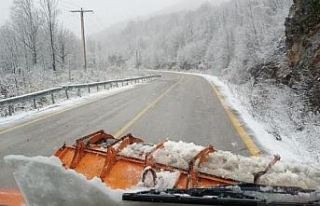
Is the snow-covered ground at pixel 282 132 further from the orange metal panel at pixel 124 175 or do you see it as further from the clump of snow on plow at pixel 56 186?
the clump of snow on plow at pixel 56 186

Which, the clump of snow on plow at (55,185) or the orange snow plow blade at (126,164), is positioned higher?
the clump of snow on plow at (55,185)

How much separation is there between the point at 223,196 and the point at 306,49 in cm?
1770

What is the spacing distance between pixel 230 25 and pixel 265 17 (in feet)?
149

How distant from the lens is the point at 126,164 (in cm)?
484

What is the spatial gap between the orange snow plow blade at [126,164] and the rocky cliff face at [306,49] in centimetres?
916

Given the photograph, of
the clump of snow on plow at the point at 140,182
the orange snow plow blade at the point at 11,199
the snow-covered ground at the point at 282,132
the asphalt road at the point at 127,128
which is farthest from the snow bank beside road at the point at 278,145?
the orange snow plow blade at the point at 11,199

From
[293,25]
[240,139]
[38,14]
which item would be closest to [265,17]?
[38,14]

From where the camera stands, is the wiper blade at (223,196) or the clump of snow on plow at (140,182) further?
the clump of snow on plow at (140,182)

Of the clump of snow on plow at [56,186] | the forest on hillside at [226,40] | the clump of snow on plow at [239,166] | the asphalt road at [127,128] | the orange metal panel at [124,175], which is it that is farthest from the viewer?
the forest on hillside at [226,40]

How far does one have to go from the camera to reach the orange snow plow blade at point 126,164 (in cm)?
428

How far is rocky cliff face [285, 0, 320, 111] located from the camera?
14.7 meters


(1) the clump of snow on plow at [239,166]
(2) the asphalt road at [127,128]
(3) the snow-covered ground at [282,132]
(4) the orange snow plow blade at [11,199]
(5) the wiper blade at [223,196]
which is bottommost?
(2) the asphalt road at [127,128]

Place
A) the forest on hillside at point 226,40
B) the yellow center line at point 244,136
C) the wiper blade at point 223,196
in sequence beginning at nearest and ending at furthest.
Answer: the wiper blade at point 223,196
the yellow center line at point 244,136
the forest on hillside at point 226,40

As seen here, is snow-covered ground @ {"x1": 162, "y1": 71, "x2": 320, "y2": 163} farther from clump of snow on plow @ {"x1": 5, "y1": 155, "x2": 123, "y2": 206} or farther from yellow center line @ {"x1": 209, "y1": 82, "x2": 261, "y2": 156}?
clump of snow on plow @ {"x1": 5, "y1": 155, "x2": 123, "y2": 206}
